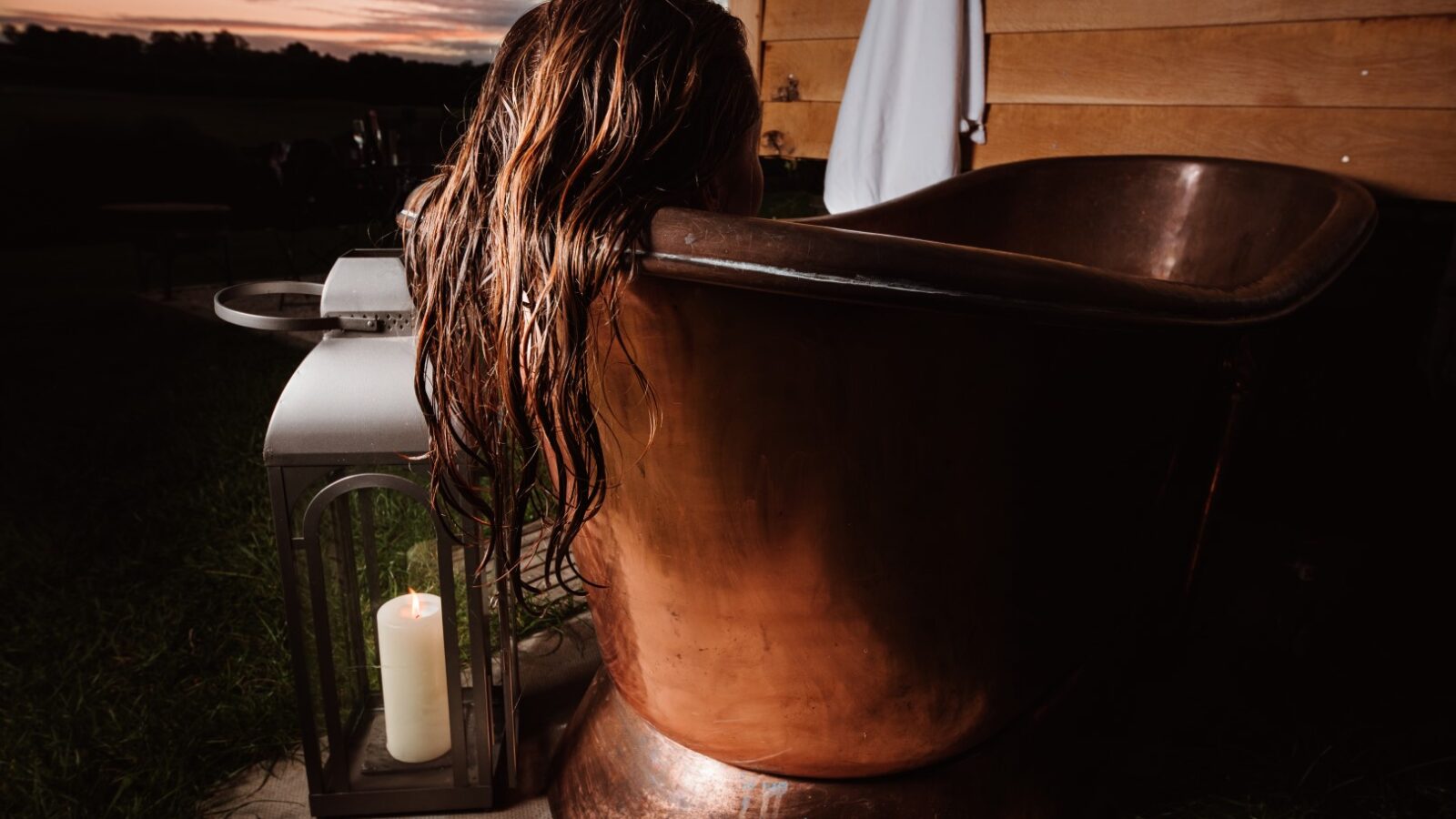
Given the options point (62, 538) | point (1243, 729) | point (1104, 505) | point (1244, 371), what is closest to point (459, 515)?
point (1104, 505)

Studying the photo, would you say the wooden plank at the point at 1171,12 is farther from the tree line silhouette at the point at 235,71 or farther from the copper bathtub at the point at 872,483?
the tree line silhouette at the point at 235,71

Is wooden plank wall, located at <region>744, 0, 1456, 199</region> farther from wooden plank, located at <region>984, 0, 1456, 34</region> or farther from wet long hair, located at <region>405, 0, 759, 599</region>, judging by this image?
wet long hair, located at <region>405, 0, 759, 599</region>

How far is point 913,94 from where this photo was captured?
81.6 inches

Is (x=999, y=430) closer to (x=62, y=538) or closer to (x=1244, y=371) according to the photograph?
(x=1244, y=371)

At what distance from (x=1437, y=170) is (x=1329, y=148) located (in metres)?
0.18

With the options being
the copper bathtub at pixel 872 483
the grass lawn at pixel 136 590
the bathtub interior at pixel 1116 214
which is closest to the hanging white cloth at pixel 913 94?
the bathtub interior at pixel 1116 214

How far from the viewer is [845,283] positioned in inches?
24.5

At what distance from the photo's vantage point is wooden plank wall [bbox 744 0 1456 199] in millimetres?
1593

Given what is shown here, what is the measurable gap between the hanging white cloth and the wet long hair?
1386 millimetres

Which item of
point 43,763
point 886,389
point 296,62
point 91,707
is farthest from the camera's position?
point 296,62

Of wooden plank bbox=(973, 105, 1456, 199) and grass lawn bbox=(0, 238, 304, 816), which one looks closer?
grass lawn bbox=(0, 238, 304, 816)

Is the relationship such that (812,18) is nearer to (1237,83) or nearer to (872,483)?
(1237,83)

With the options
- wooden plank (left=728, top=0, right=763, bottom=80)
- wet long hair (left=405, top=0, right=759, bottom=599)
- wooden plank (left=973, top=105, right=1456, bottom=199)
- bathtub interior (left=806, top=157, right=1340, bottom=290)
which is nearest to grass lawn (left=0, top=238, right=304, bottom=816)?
wet long hair (left=405, top=0, right=759, bottom=599)

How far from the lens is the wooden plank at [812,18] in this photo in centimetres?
237
